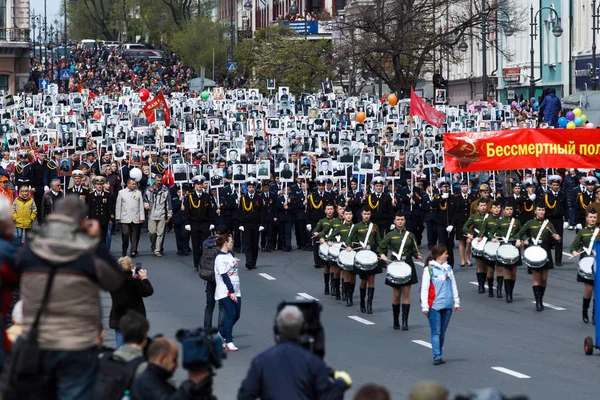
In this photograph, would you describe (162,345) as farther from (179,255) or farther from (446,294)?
(179,255)

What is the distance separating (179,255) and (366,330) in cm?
1107

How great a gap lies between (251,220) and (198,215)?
3.47 ft

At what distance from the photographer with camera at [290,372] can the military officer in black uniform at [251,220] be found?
65.7 ft

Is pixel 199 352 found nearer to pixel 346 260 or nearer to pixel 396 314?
pixel 396 314

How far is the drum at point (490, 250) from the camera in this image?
25.2 m

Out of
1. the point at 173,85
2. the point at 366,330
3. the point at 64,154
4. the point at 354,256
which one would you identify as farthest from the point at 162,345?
the point at 173,85

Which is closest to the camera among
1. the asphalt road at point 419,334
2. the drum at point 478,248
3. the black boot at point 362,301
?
the asphalt road at point 419,334

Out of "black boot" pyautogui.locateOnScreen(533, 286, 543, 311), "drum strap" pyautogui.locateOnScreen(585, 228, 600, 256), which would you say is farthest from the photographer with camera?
"black boot" pyautogui.locateOnScreen(533, 286, 543, 311)

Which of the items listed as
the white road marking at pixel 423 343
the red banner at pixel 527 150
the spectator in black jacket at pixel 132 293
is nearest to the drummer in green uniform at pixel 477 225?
the red banner at pixel 527 150

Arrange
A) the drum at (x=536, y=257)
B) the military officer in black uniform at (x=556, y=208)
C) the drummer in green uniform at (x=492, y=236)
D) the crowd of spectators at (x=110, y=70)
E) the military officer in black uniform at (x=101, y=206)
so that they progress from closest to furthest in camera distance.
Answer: the drum at (x=536, y=257)
the drummer in green uniform at (x=492, y=236)
the military officer in black uniform at (x=556, y=208)
the military officer in black uniform at (x=101, y=206)
the crowd of spectators at (x=110, y=70)

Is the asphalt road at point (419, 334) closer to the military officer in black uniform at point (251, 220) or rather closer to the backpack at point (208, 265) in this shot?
the military officer in black uniform at point (251, 220)

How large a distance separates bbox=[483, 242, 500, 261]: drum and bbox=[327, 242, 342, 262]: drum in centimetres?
247

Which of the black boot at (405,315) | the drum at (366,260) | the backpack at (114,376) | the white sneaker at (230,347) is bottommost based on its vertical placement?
the white sneaker at (230,347)

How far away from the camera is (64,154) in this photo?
40.6 m
